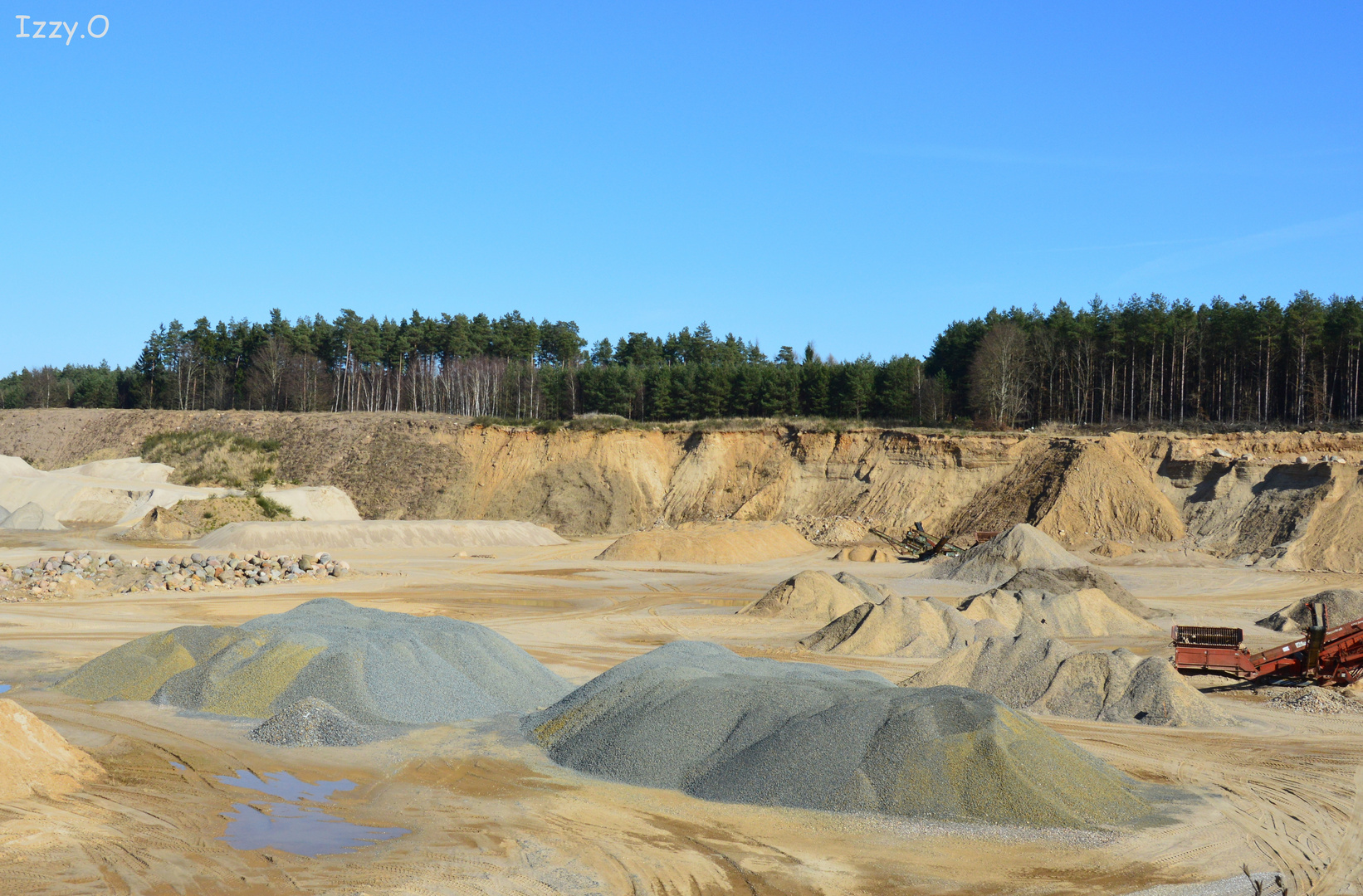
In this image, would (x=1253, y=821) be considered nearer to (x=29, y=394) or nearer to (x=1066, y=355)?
(x=1066, y=355)

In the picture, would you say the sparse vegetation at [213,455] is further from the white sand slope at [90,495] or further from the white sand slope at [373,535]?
the white sand slope at [373,535]

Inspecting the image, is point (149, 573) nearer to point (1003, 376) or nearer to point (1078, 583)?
point (1078, 583)

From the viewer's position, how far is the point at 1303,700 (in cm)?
1659

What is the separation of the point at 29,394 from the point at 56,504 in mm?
73442

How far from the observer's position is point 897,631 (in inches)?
851

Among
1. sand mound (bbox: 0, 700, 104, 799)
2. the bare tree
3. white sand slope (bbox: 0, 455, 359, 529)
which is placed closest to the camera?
sand mound (bbox: 0, 700, 104, 799)

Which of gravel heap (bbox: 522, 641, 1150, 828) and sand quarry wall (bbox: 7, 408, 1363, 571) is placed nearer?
gravel heap (bbox: 522, 641, 1150, 828)

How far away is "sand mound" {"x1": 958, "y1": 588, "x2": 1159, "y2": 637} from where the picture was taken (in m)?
24.3

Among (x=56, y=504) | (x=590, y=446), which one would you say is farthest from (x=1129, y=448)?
(x=56, y=504)

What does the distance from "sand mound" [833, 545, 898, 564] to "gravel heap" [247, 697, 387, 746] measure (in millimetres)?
29786

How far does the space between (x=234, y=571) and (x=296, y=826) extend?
24.0m

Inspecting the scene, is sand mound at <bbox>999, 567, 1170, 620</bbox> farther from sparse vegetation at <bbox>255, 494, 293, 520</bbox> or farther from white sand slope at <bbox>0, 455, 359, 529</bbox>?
white sand slope at <bbox>0, 455, 359, 529</bbox>

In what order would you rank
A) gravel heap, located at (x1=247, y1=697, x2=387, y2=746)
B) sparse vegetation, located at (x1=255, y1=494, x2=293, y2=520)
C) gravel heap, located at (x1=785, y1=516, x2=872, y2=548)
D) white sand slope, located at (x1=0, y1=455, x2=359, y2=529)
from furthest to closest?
white sand slope, located at (x1=0, y1=455, x2=359, y2=529), sparse vegetation, located at (x1=255, y1=494, x2=293, y2=520), gravel heap, located at (x1=785, y1=516, x2=872, y2=548), gravel heap, located at (x1=247, y1=697, x2=387, y2=746)

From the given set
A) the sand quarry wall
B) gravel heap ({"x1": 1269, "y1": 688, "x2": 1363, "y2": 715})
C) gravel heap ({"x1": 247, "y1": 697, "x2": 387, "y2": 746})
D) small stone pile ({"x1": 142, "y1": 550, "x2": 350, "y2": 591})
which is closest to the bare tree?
the sand quarry wall
